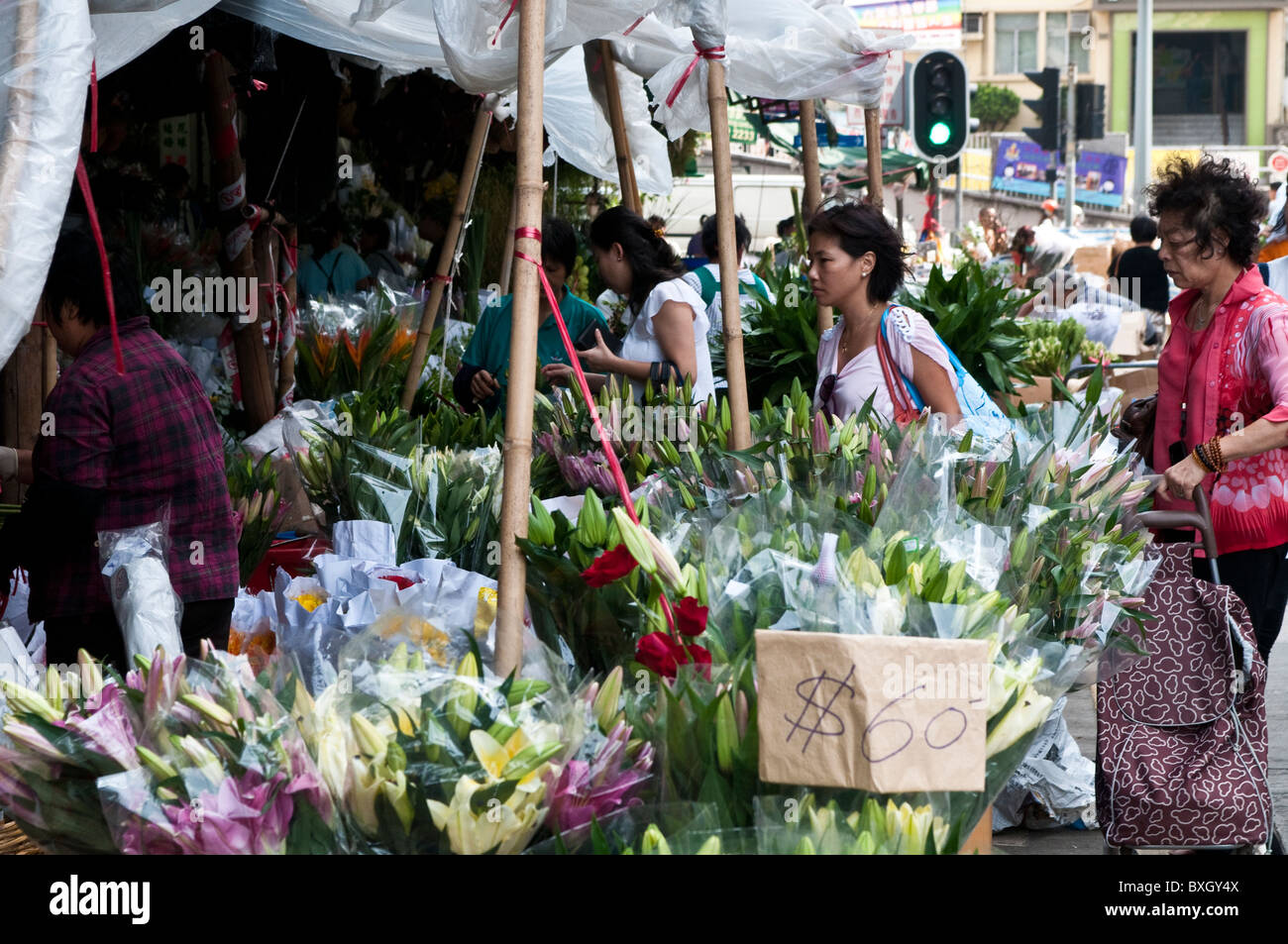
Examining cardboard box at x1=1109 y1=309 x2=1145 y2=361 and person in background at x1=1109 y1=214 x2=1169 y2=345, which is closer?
cardboard box at x1=1109 y1=309 x2=1145 y2=361

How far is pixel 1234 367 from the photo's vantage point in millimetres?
3363

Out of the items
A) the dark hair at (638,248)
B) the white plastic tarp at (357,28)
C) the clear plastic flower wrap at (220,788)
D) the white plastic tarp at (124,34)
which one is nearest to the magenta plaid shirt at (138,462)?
the white plastic tarp at (124,34)

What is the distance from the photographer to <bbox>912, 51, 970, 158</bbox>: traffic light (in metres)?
11.0

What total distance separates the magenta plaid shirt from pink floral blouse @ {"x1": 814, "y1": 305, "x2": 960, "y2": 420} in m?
1.58

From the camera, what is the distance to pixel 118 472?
292cm

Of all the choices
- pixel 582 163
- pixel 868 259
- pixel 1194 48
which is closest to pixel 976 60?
pixel 1194 48

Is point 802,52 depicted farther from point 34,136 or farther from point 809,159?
point 34,136

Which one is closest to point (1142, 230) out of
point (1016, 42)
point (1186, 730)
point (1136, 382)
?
point (1136, 382)

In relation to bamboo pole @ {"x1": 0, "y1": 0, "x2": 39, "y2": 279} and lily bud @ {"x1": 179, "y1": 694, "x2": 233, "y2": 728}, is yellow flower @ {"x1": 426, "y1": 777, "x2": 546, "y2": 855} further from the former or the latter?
bamboo pole @ {"x1": 0, "y1": 0, "x2": 39, "y2": 279}

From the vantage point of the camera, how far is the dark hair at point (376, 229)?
8.02m

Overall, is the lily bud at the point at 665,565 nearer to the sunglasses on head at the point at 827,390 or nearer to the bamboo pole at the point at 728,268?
the bamboo pole at the point at 728,268

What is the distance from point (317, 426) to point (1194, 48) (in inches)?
2021

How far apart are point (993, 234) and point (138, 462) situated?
14.5 metres

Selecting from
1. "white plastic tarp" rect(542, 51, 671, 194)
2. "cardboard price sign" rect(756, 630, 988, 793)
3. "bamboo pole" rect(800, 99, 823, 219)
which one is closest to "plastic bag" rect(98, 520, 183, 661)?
"cardboard price sign" rect(756, 630, 988, 793)
